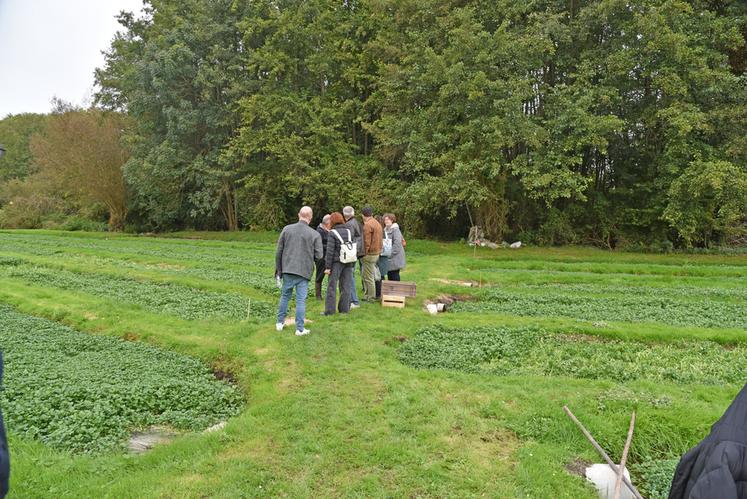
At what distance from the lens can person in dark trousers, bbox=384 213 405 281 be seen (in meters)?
13.8

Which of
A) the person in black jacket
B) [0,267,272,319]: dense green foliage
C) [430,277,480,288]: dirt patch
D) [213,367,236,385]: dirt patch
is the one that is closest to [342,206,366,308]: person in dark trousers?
[0,267,272,319]: dense green foliage

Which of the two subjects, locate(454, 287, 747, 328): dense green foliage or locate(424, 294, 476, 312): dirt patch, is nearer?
locate(454, 287, 747, 328): dense green foliage

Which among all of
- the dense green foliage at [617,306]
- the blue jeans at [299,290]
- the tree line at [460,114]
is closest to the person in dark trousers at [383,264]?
the dense green foliage at [617,306]

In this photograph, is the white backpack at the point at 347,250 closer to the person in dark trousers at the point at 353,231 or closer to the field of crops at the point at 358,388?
the person in dark trousers at the point at 353,231

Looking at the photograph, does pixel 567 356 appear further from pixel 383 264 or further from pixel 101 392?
pixel 101 392

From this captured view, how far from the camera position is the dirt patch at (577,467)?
5.38 meters

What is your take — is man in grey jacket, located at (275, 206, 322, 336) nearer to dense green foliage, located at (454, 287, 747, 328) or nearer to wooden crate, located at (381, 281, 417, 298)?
wooden crate, located at (381, 281, 417, 298)

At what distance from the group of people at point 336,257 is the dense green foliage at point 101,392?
246 centimetres

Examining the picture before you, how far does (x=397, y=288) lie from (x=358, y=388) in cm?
570

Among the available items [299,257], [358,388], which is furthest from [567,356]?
[299,257]

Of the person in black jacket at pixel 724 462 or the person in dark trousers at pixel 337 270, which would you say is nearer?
the person in black jacket at pixel 724 462

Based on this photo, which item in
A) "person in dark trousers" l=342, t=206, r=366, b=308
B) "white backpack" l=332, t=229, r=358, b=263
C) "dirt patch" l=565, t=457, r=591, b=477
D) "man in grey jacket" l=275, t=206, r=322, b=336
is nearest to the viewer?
"dirt patch" l=565, t=457, r=591, b=477

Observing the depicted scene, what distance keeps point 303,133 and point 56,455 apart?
32242mm

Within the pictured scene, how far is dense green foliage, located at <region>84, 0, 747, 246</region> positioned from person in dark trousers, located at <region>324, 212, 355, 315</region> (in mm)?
14735
